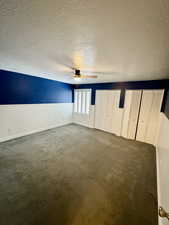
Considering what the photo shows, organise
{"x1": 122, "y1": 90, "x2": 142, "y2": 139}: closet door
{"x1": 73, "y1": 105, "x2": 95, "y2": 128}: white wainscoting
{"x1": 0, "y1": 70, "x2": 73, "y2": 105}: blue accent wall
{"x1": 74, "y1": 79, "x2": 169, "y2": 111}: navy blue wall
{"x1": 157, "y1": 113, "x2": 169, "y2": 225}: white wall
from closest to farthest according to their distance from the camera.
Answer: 1. {"x1": 157, "y1": 113, "x2": 169, "y2": 225}: white wall
2. {"x1": 0, "y1": 70, "x2": 73, "y2": 105}: blue accent wall
3. {"x1": 74, "y1": 79, "x2": 169, "y2": 111}: navy blue wall
4. {"x1": 122, "y1": 90, "x2": 142, "y2": 139}: closet door
5. {"x1": 73, "y1": 105, "x2": 95, "y2": 128}: white wainscoting

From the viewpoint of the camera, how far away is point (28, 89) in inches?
145

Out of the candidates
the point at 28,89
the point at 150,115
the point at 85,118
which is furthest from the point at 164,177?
the point at 28,89

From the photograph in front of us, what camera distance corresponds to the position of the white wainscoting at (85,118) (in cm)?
502

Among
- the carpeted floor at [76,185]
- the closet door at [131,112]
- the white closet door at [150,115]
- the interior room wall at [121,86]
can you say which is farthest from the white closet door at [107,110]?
the carpeted floor at [76,185]

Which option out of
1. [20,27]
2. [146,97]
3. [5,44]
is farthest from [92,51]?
[146,97]

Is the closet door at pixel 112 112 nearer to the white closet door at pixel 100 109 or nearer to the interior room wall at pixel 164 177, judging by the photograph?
the white closet door at pixel 100 109

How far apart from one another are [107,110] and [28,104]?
3281 mm

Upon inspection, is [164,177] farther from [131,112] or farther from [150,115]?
[131,112]

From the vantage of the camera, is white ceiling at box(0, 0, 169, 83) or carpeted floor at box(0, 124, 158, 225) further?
carpeted floor at box(0, 124, 158, 225)

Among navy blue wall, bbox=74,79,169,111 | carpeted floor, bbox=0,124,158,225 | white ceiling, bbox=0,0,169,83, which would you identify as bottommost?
carpeted floor, bbox=0,124,158,225

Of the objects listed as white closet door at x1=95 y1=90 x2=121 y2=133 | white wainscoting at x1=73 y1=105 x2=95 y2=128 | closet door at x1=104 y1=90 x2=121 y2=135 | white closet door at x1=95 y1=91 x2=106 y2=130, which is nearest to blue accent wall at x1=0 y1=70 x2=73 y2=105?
white wainscoting at x1=73 y1=105 x2=95 y2=128

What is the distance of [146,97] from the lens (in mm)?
3438

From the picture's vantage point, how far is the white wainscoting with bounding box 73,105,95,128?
5.02 metres

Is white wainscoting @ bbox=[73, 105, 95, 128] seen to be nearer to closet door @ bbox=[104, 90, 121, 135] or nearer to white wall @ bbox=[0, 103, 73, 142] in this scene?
white wall @ bbox=[0, 103, 73, 142]
